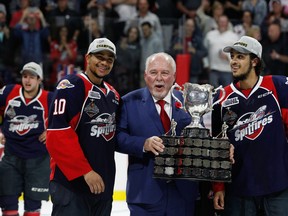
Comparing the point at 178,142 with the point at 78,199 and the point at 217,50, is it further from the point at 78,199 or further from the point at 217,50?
the point at 217,50

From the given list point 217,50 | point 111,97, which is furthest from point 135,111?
point 217,50

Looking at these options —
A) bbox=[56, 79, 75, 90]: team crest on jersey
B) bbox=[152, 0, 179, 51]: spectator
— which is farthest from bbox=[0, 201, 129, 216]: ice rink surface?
bbox=[152, 0, 179, 51]: spectator

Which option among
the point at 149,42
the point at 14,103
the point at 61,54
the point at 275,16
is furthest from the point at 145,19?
the point at 14,103

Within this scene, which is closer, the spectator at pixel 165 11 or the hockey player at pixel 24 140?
the hockey player at pixel 24 140

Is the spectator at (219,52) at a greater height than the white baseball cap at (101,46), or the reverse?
the spectator at (219,52)

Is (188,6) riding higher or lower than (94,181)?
higher

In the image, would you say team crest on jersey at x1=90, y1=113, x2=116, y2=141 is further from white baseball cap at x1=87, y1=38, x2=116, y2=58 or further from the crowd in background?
the crowd in background

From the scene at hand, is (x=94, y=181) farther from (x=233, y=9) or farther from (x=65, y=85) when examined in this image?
(x=233, y=9)

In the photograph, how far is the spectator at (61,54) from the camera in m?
9.45

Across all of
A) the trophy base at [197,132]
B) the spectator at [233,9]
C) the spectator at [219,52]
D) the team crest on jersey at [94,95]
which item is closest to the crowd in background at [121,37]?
the spectator at [219,52]

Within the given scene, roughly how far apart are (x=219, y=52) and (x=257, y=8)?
5.32 ft

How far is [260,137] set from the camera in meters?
4.36

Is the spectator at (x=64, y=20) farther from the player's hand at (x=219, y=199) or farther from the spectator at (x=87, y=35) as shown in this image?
the player's hand at (x=219, y=199)

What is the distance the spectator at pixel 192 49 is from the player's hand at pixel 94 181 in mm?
5701
